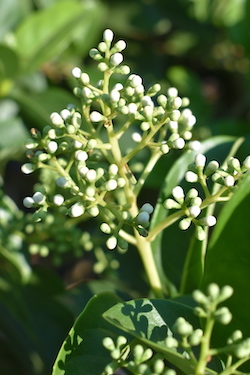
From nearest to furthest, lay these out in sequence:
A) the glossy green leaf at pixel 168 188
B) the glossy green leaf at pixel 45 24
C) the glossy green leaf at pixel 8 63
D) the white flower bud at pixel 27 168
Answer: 1. the white flower bud at pixel 27 168
2. the glossy green leaf at pixel 168 188
3. the glossy green leaf at pixel 8 63
4. the glossy green leaf at pixel 45 24

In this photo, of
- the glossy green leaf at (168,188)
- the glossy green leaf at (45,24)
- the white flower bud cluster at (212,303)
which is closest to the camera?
the white flower bud cluster at (212,303)

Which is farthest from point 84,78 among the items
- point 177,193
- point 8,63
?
point 8,63

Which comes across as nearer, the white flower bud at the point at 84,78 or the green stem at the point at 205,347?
the green stem at the point at 205,347

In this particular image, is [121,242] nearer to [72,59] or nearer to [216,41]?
[72,59]

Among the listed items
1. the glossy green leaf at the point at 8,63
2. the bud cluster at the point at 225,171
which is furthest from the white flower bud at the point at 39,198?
the glossy green leaf at the point at 8,63

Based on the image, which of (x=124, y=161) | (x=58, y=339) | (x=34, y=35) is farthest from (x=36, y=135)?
(x=34, y=35)

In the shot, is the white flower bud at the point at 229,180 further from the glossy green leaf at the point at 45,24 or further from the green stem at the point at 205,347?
the glossy green leaf at the point at 45,24

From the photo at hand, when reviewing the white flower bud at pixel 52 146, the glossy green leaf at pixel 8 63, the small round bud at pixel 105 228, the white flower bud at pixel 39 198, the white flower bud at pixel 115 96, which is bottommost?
the small round bud at pixel 105 228

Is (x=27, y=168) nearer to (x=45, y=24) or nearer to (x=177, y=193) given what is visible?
Answer: (x=177, y=193)

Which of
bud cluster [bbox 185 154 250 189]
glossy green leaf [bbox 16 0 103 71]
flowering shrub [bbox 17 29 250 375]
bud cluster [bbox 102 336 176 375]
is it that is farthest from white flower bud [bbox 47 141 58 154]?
glossy green leaf [bbox 16 0 103 71]
